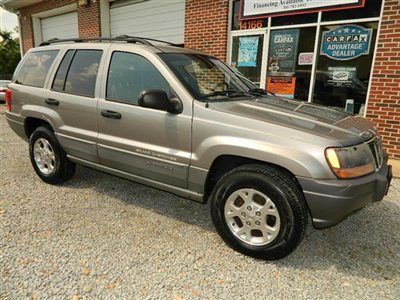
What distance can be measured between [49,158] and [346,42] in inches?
225

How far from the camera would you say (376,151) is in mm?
2930

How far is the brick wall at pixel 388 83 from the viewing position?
557 centimetres

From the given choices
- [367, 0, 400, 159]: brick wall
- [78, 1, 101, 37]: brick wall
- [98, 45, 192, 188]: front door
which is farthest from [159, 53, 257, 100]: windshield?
[78, 1, 101, 37]: brick wall

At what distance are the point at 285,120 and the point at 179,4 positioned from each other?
24.0 feet

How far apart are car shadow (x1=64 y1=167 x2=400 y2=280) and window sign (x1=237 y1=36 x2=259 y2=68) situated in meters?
4.73

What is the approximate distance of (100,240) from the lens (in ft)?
10.1

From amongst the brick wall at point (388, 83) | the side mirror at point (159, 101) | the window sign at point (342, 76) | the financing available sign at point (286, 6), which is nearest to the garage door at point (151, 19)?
the financing available sign at point (286, 6)

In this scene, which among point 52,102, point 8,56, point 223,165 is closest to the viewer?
point 223,165

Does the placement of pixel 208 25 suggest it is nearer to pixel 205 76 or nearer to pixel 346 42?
pixel 346 42

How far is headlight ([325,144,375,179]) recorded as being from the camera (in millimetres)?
2455

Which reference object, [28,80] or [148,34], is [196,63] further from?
[148,34]

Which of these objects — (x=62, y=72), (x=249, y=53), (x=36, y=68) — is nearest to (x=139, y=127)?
(x=62, y=72)

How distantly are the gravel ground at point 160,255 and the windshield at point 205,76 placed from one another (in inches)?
55.9

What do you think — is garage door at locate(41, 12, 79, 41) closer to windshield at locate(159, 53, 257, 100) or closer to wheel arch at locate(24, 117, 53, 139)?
wheel arch at locate(24, 117, 53, 139)
